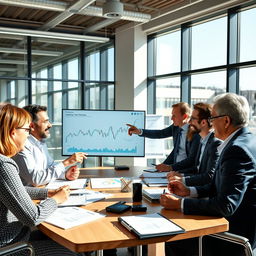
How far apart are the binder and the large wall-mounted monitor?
2.05 metres

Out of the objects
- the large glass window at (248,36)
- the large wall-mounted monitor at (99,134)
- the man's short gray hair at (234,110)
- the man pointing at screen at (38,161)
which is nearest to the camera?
the man's short gray hair at (234,110)

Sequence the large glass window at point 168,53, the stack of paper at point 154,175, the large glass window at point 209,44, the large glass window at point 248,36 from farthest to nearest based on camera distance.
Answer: the large glass window at point 168,53 < the large glass window at point 209,44 < the large glass window at point 248,36 < the stack of paper at point 154,175

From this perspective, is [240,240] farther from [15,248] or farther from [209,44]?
[209,44]

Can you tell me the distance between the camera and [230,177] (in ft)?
5.88

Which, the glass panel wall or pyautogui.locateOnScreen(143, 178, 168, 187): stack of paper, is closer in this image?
pyautogui.locateOnScreen(143, 178, 168, 187): stack of paper

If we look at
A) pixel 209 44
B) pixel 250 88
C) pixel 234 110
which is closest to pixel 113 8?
pixel 209 44

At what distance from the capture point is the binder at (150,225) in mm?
1521

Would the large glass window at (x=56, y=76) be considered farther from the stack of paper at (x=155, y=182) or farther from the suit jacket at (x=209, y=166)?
the suit jacket at (x=209, y=166)

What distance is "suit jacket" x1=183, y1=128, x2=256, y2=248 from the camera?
178 centimetres

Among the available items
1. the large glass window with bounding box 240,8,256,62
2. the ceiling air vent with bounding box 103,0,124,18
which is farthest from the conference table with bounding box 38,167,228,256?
the large glass window with bounding box 240,8,256,62

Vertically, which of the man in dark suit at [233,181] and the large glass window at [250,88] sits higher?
the large glass window at [250,88]

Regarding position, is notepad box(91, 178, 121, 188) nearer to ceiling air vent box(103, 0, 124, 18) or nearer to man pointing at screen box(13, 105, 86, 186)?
man pointing at screen box(13, 105, 86, 186)

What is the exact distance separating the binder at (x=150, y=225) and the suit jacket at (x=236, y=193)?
227 mm

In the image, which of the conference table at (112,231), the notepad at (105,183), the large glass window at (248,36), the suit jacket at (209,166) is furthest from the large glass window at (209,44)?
the conference table at (112,231)
